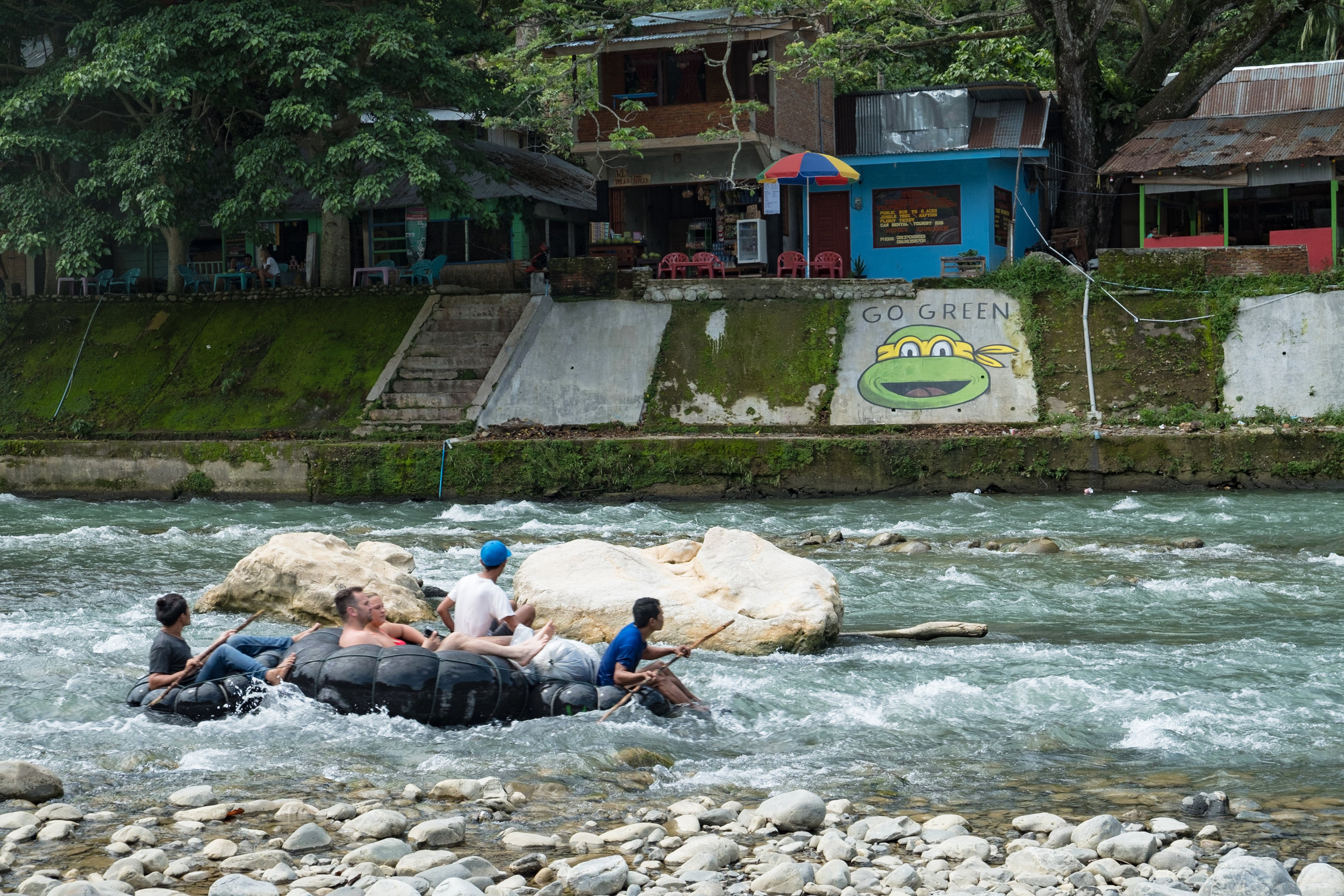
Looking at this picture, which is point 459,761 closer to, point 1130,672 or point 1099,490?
point 1130,672

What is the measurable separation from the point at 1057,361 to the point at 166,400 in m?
16.5

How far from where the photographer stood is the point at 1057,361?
73.8ft

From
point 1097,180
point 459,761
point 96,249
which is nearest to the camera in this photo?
point 459,761

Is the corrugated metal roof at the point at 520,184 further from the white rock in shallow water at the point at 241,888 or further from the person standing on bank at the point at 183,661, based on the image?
the white rock in shallow water at the point at 241,888

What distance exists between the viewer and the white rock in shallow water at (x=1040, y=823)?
674cm

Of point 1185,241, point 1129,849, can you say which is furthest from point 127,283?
point 1129,849

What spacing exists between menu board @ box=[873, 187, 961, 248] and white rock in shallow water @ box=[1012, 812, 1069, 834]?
23.5 m

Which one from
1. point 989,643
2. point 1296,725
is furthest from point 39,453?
point 1296,725

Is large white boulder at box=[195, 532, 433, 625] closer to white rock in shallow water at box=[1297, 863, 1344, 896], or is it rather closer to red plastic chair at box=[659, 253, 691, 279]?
white rock in shallow water at box=[1297, 863, 1344, 896]

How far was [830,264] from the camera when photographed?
2664 cm

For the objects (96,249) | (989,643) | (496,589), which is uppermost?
(96,249)

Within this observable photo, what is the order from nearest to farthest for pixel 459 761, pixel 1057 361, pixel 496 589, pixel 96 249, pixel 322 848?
pixel 322 848, pixel 459 761, pixel 496 589, pixel 1057 361, pixel 96 249

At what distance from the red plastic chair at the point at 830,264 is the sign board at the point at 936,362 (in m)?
2.48

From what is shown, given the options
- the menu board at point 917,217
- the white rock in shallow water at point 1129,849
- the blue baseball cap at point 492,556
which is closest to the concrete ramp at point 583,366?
the menu board at point 917,217
